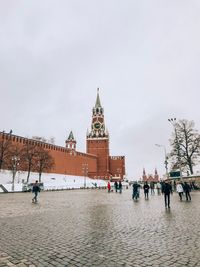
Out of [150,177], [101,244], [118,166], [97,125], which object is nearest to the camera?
[101,244]

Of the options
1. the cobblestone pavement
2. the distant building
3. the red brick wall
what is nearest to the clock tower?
the red brick wall

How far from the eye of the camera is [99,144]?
116688 millimetres

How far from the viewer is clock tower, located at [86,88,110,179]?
4518 inches

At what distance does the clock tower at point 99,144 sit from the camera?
11475 centimetres

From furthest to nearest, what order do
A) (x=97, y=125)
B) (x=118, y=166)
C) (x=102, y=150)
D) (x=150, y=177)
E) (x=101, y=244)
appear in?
1. (x=150, y=177)
2. (x=97, y=125)
3. (x=118, y=166)
4. (x=102, y=150)
5. (x=101, y=244)

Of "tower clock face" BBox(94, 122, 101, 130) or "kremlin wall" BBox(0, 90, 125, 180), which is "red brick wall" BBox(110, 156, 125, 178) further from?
"tower clock face" BBox(94, 122, 101, 130)

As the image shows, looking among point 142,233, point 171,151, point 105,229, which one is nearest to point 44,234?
point 105,229

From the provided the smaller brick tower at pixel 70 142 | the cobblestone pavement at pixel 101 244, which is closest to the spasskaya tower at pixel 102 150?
the smaller brick tower at pixel 70 142

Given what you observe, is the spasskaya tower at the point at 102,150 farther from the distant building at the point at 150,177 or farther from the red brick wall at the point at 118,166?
the distant building at the point at 150,177

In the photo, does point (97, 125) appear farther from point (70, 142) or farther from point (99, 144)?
point (70, 142)

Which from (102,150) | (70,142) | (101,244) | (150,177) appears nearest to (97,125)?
(102,150)

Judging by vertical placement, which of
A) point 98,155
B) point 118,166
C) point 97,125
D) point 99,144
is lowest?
point 118,166

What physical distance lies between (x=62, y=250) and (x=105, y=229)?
2.43m

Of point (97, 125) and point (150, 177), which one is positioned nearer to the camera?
point (97, 125)
